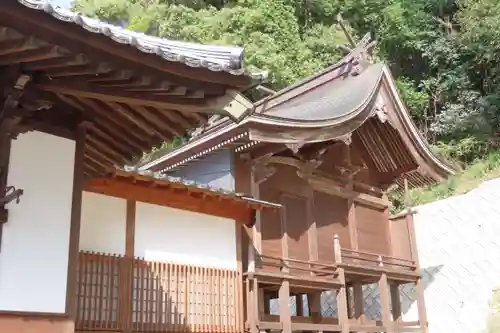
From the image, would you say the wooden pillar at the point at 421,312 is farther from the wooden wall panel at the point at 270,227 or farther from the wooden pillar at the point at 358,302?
the wooden wall panel at the point at 270,227

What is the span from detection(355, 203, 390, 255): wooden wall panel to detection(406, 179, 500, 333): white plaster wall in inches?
169

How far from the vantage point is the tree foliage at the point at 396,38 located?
20.7m

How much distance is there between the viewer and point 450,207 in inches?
715

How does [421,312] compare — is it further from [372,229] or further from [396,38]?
[396,38]

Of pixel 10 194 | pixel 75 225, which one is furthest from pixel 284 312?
pixel 10 194

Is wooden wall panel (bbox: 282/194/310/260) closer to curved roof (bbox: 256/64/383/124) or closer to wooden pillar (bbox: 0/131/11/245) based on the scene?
curved roof (bbox: 256/64/383/124)

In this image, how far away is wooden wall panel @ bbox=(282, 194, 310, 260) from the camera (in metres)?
9.97

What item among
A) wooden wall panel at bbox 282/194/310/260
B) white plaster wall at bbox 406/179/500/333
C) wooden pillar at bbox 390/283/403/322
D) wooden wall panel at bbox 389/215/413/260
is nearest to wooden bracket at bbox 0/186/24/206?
wooden wall panel at bbox 282/194/310/260

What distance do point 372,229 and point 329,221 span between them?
149 centimetres

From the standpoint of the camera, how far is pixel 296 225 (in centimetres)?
1016

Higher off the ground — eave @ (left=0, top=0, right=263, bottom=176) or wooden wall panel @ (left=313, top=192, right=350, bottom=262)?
wooden wall panel @ (left=313, top=192, right=350, bottom=262)

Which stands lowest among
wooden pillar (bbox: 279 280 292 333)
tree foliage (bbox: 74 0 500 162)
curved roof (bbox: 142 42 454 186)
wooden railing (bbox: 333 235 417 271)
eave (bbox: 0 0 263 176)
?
wooden pillar (bbox: 279 280 292 333)

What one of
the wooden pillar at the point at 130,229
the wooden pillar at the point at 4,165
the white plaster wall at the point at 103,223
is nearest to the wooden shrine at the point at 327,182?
the wooden pillar at the point at 130,229

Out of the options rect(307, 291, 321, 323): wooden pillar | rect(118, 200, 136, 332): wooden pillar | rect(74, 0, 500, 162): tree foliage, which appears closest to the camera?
rect(118, 200, 136, 332): wooden pillar
